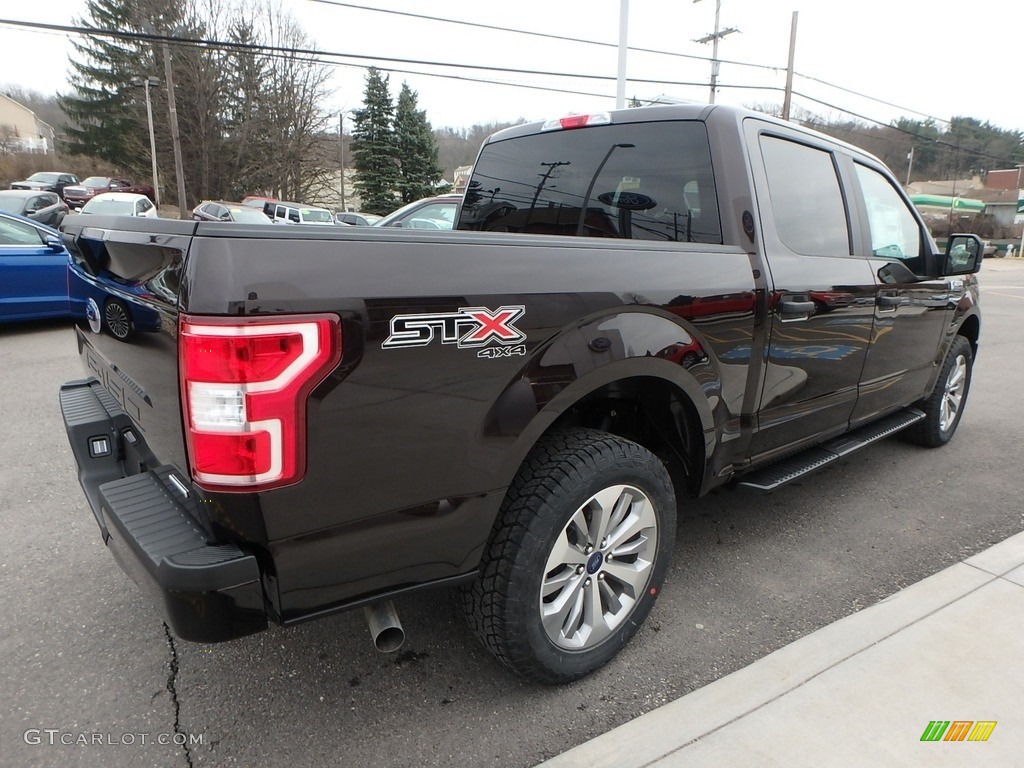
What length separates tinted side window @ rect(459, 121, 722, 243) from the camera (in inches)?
106

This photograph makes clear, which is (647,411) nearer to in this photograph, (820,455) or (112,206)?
(820,455)

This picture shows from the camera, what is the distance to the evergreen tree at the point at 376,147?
40.9 metres

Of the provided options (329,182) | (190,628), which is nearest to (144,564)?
(190,628)

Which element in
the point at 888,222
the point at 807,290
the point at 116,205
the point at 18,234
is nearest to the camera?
the point at 807,290

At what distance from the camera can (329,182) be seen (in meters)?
45.4

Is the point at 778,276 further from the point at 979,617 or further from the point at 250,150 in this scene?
the point at 250,150

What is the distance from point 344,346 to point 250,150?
44892 mm

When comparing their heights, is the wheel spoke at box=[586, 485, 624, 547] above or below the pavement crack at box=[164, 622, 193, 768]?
above

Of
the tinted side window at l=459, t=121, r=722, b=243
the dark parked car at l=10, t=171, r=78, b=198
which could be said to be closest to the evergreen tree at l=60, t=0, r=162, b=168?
the dark parked car at l=10, t=171, r=78, b=198

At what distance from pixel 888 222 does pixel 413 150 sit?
137 ft

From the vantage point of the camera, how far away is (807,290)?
9.18ft

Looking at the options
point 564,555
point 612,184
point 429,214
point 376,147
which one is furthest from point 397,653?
point 376,147

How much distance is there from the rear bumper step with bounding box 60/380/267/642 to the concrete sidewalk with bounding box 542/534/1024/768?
3.28 feet

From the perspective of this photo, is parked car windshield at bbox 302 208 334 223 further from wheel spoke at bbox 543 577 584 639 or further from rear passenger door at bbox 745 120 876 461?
wheel spoke at bbox 543 577 584 639
